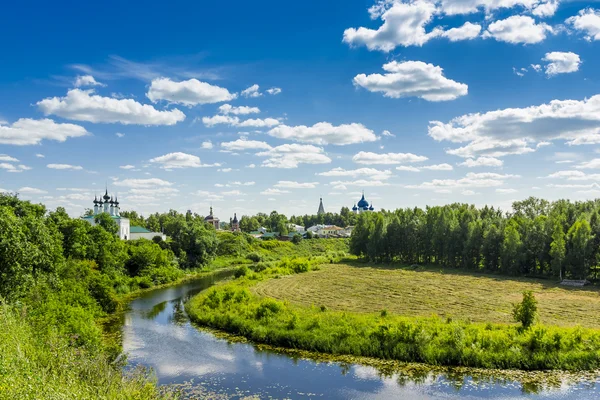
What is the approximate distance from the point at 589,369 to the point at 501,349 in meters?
3.70

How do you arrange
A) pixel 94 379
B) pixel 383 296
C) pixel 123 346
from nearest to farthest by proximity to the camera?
pixel 94 379, pixel 123 346, pixel 383 296

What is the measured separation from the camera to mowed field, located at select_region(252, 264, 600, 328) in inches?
1254

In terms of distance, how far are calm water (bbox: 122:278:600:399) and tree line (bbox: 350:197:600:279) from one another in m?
37.1

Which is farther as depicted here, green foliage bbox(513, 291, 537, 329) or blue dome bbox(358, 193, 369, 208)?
blue dome bbox(358, 193, 369, 208)

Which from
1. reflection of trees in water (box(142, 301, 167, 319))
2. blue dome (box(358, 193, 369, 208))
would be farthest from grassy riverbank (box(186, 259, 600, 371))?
blue dome (box(358, 193, 369, 208))

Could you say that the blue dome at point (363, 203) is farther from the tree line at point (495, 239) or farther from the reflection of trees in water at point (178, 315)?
the reflection of trees in water at point (178, 315)

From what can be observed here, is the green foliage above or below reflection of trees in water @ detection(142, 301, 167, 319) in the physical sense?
above

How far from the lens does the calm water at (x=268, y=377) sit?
1894 centimetres

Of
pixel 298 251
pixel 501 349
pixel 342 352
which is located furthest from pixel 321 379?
pixel 298 251

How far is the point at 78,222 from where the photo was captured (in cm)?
4481

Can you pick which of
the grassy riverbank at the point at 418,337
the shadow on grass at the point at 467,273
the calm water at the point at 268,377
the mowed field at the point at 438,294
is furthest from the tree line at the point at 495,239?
the calm water at the point at 268,377

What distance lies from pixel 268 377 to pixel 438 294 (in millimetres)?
24775

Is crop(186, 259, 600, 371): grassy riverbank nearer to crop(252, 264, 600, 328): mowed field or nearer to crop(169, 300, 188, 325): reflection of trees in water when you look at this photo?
crop(169, 300, 188, 325): reflection of trees in water

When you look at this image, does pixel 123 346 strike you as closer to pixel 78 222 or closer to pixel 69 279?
pixel 69 279
